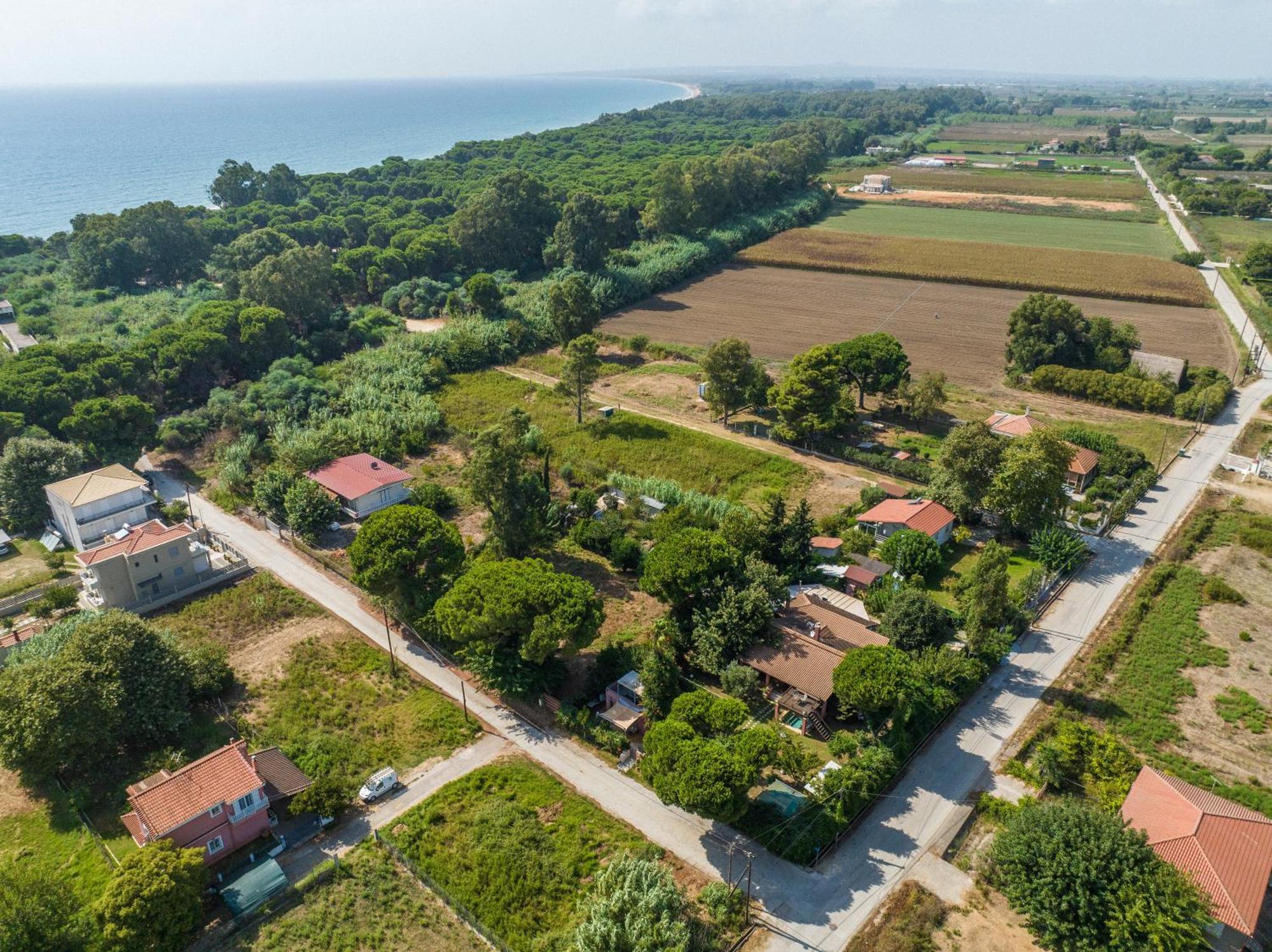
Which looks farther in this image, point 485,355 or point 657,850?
point 485,355

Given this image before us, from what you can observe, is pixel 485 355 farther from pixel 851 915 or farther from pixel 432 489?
pixel 851 915

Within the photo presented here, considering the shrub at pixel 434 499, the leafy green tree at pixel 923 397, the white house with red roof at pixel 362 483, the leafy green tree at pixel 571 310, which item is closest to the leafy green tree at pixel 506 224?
the leafy green tree at pixel 571 310

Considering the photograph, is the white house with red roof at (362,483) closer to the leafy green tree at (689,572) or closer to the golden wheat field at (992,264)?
the leafy green tree at (689,572)

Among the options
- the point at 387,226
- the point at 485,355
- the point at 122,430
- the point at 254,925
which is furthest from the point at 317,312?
the point at 254,925

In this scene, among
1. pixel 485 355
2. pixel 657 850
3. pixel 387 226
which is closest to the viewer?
pixel 657 850

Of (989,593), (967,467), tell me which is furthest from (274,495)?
(967,467)

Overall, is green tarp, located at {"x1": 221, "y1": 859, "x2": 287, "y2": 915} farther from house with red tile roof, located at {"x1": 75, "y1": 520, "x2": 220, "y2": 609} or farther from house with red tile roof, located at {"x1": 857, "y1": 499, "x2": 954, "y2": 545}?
house with red tile roof, located at {"x1": 857, "y1": 499, "x2": 954, "y2": 545}

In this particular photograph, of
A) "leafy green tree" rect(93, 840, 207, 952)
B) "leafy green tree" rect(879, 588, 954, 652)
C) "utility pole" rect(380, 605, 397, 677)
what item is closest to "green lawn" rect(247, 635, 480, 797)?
"utility pole" rect(380, 605, 397, 677)
